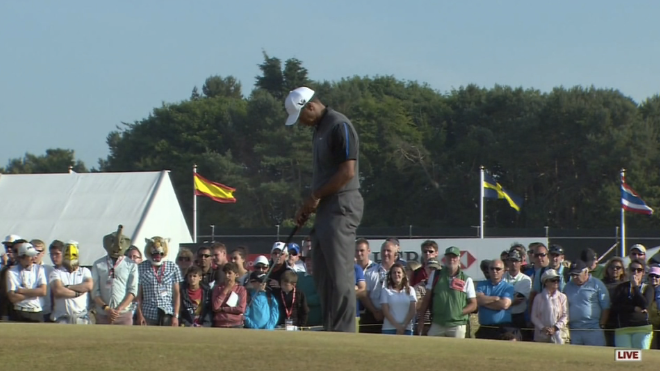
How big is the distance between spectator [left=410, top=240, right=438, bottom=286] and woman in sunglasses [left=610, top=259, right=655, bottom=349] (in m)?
2.35

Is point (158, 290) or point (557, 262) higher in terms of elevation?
point (557, 262)

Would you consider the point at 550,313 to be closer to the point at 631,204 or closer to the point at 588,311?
the point at 588,311

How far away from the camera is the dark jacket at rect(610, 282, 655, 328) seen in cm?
1161

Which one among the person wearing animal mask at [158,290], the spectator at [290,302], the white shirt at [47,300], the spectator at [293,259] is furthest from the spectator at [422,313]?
the white shirt at [47,300]

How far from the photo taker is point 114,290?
1177 cm

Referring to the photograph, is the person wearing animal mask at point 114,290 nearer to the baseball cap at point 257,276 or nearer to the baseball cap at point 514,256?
the baseball cap at point 257,276

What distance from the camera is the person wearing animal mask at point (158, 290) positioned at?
38.7 ft

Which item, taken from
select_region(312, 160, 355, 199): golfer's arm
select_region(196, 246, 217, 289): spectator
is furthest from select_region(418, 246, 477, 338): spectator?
select_region(312, 160, 355, 199): golfer's arm

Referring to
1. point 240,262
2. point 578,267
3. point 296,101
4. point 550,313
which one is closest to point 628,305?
point 578,267

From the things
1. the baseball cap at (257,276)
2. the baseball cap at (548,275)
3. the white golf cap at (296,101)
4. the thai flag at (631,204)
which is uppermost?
the thai flag at (631,204)

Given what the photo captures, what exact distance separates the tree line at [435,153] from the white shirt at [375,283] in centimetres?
5788

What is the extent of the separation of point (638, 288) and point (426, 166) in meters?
72.6

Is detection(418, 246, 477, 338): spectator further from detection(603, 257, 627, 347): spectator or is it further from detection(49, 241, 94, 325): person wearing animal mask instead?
detection(49, 241, 94, 325): person wearing animal mask

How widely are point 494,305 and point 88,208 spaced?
12.6 m
